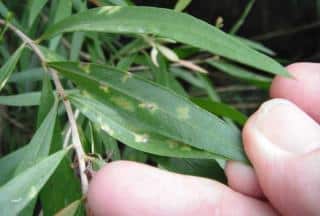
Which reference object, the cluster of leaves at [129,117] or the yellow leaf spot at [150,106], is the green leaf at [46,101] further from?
the yellow leaf spot at [150,106]

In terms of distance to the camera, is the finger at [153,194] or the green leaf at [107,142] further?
the green leaf at [107,142]

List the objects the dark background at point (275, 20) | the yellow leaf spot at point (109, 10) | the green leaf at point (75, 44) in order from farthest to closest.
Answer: the dark background at point (275, 20)
the green leaf at point (75, 44)
the yellow leaf spot at point (109, 10)

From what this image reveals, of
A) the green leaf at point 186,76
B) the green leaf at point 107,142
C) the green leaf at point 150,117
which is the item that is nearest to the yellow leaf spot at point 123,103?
the green leaf at point 150,117

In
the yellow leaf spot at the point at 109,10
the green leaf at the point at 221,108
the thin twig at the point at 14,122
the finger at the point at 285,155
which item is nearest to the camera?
the finger at the point at 285,155

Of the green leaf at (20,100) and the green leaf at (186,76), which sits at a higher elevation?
the green leaf at (20,100)

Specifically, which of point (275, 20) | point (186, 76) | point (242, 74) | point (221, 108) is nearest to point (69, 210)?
point (221, 108)

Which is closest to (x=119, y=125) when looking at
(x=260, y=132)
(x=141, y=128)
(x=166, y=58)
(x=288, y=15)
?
(x=141, y=128)

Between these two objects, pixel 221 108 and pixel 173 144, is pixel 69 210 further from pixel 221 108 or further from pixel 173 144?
pixel 221 108
